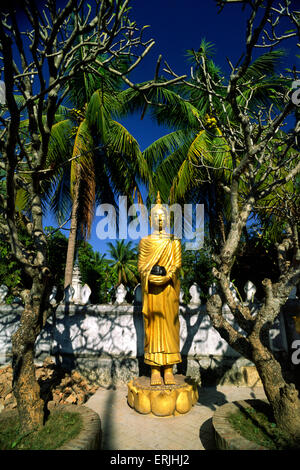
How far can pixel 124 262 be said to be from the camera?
1100 inches

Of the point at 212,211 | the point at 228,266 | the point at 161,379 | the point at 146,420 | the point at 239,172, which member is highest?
the point at 212,211

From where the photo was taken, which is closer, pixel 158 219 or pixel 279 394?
pixel 279 394

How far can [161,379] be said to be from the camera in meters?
5.00

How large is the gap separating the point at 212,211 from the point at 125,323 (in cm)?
643

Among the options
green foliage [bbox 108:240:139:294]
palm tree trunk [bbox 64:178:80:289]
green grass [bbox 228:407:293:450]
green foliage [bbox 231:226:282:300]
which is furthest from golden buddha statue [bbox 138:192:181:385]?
green foliage [bbox 108:240:139:294]

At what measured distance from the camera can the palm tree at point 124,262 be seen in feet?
83.3

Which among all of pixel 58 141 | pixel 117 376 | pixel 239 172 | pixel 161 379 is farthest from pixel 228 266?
pixel 58 141

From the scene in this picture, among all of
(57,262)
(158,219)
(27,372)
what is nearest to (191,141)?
(158,219)

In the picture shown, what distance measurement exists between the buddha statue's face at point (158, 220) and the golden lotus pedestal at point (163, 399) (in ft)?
9.17

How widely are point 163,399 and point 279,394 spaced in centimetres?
206

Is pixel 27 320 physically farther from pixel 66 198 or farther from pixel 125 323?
pixel 66 198

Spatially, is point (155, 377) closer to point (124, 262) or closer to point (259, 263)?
point (259, 263)

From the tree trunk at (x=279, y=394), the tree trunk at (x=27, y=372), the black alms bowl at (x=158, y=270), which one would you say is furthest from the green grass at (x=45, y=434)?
the black alms bowl at (x=158, y=270)

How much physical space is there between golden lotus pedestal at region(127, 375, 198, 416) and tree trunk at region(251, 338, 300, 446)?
183cm
